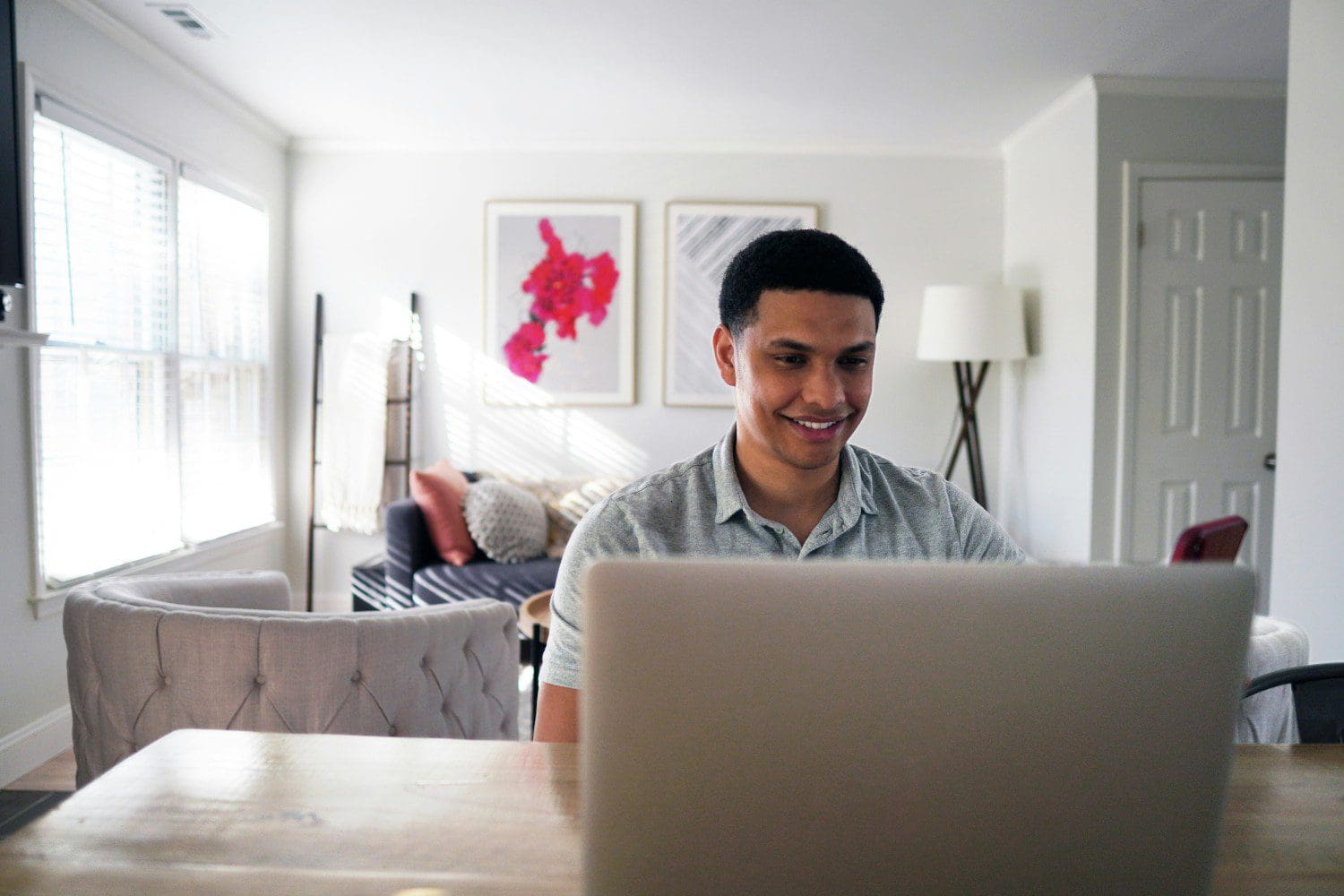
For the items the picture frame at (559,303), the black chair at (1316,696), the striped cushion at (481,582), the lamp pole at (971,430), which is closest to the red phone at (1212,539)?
the black chair at (1316,696)

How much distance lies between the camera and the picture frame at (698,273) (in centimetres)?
497

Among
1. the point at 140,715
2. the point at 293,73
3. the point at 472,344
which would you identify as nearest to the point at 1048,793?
the point at 140,715

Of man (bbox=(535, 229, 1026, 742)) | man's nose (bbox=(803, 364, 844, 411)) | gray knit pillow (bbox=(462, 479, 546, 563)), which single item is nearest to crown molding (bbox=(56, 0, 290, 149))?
gray knit pillow (bbox=(462, 479, 546, 563))

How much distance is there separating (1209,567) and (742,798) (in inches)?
11.9

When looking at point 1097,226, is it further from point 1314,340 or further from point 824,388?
point 824,388

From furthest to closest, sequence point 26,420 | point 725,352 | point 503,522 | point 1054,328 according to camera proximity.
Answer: point 1054,328
point 503,522
point 26,420
point 725,352

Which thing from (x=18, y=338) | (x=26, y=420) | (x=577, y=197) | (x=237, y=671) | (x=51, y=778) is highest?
(x=577, y=197)

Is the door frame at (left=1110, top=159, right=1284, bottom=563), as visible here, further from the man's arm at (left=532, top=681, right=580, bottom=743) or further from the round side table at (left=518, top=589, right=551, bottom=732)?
the man's arm at (left=532, top=681, right=580, bottom=743)

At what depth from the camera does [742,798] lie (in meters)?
0.53

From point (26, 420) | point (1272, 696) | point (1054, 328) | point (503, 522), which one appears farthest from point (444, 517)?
point (1272, 696)

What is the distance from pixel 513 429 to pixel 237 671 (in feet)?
11.7

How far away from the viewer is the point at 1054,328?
442 centimetres

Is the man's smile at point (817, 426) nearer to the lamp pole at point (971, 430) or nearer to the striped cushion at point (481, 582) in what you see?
the striped cushion at point (481, 582)

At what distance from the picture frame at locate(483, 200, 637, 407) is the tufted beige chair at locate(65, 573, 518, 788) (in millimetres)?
3432
